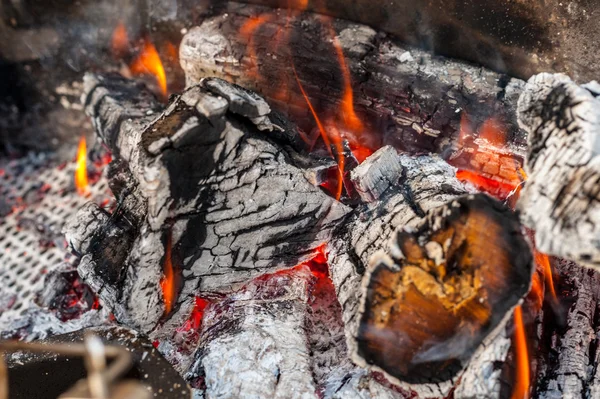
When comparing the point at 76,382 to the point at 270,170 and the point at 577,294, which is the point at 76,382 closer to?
the point at 270,170

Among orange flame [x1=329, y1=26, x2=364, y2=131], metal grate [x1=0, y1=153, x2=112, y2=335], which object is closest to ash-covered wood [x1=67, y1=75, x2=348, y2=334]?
orange flame [x1=329, y1=26, x2=364, y2=131]

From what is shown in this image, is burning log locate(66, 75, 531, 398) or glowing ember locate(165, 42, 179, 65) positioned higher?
glowing ember locate(165, 42, 179, 65)

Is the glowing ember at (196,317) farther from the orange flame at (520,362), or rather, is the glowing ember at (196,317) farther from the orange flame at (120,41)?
the orange flame at (120,41)

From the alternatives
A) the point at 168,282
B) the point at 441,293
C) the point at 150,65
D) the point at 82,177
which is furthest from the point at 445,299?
the point at 82,177

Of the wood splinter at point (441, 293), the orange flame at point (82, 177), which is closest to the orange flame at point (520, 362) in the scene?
the wood splinter at point (441, 293)

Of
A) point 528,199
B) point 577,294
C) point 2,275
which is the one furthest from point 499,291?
point 2,275

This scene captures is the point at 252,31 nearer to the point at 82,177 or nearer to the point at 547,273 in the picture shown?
the point at 82,177

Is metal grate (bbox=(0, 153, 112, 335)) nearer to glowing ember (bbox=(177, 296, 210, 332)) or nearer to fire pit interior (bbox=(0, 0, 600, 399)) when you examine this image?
fire pit interior (bbox=(0, 0, 600, 399))
